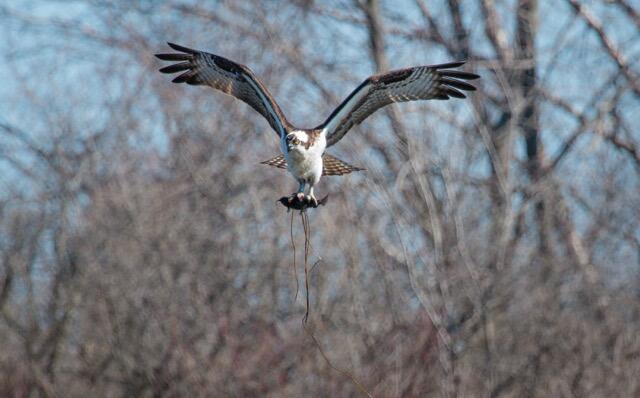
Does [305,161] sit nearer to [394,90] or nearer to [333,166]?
[333,166]

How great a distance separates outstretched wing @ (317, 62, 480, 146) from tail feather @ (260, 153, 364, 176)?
0.14 meters

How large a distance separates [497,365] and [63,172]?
473cm

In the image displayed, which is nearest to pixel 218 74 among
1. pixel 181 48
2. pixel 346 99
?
pixel 181 48

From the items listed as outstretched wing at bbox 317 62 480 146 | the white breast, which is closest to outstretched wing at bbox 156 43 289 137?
outstretched wing at bbox 317 62 480 146

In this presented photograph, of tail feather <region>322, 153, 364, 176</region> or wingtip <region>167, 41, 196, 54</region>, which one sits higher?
wingtip <region>167, 41, 196, 54</region>

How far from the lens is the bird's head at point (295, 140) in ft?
20.6

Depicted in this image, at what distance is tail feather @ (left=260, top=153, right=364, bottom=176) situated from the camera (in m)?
6.65

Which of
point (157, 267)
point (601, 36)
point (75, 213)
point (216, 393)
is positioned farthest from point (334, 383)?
point (601, 36)

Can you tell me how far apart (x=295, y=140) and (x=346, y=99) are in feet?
1.85

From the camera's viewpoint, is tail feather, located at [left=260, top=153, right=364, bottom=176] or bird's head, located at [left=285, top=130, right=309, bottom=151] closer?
bird's head, located at [left=285, top=130, right=309, bottom=151]

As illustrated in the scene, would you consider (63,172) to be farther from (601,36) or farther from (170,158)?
(601,36)

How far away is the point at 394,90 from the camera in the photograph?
22.8 feet

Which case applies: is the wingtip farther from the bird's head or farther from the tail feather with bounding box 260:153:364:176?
the bird's head

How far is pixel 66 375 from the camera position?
585 inches
